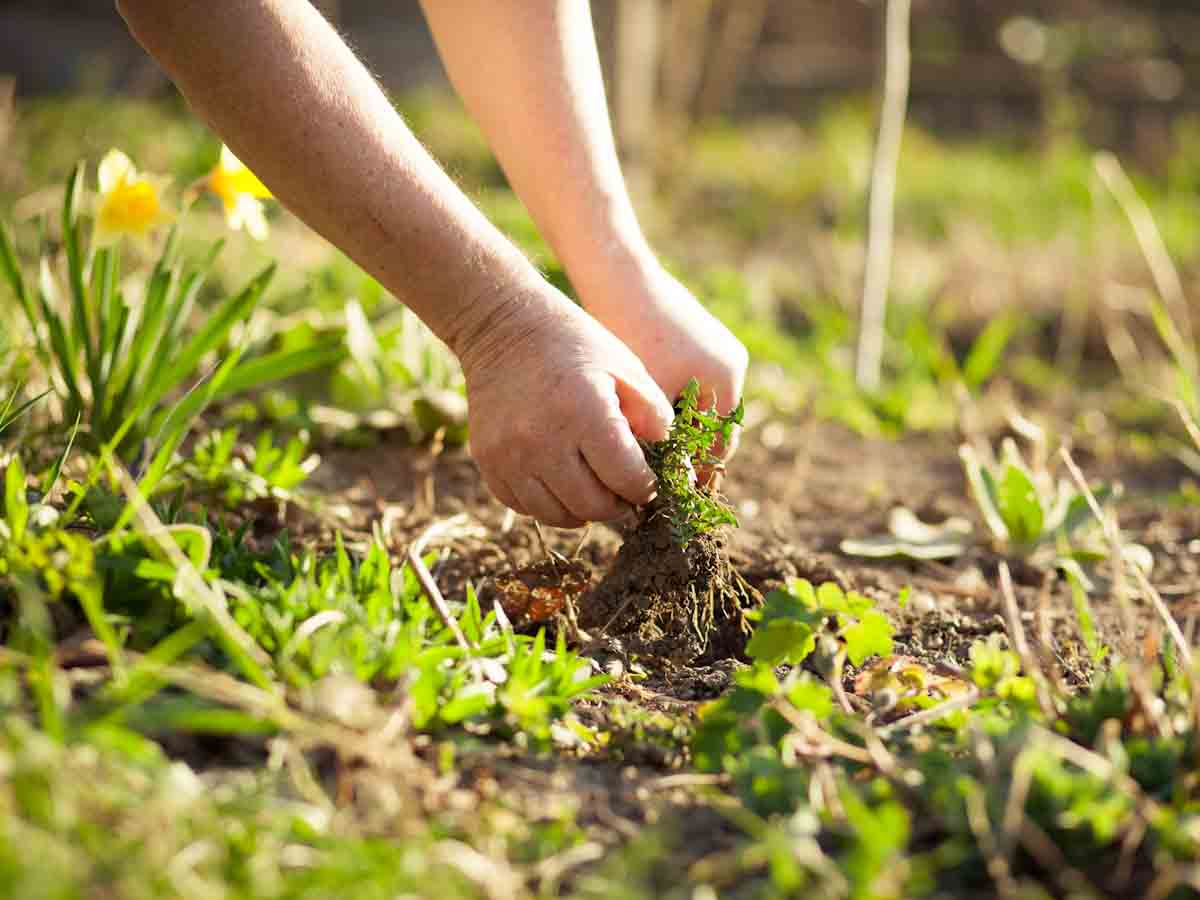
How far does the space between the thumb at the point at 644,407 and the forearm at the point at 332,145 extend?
190mm

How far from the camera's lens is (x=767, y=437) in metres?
2.76

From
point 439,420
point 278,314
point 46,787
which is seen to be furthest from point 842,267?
point 46,787

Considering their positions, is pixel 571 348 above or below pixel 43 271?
below

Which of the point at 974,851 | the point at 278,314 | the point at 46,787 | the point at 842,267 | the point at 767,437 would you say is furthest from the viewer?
the point at 842,267

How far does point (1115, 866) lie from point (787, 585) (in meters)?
0.71

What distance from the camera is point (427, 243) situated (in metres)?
1.39

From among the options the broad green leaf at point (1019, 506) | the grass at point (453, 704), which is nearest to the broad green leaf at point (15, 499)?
the grass at point (453, 704)

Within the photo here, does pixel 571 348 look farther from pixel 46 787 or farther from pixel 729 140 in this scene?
pixel 729 140

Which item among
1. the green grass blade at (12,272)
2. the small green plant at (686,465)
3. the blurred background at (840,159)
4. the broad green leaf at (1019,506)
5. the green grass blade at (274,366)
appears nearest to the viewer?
the small green plant at (686,465)

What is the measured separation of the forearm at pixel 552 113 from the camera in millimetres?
1634

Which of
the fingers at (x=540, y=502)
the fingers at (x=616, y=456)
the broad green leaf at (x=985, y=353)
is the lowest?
the fingers at (x=540, y=502)

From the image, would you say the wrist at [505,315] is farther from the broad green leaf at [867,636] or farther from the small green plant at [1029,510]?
the small green plant at [1029,510]

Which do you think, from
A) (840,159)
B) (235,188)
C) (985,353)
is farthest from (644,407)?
(840,159)

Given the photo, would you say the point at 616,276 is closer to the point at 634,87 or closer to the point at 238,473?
the point at 238,473
